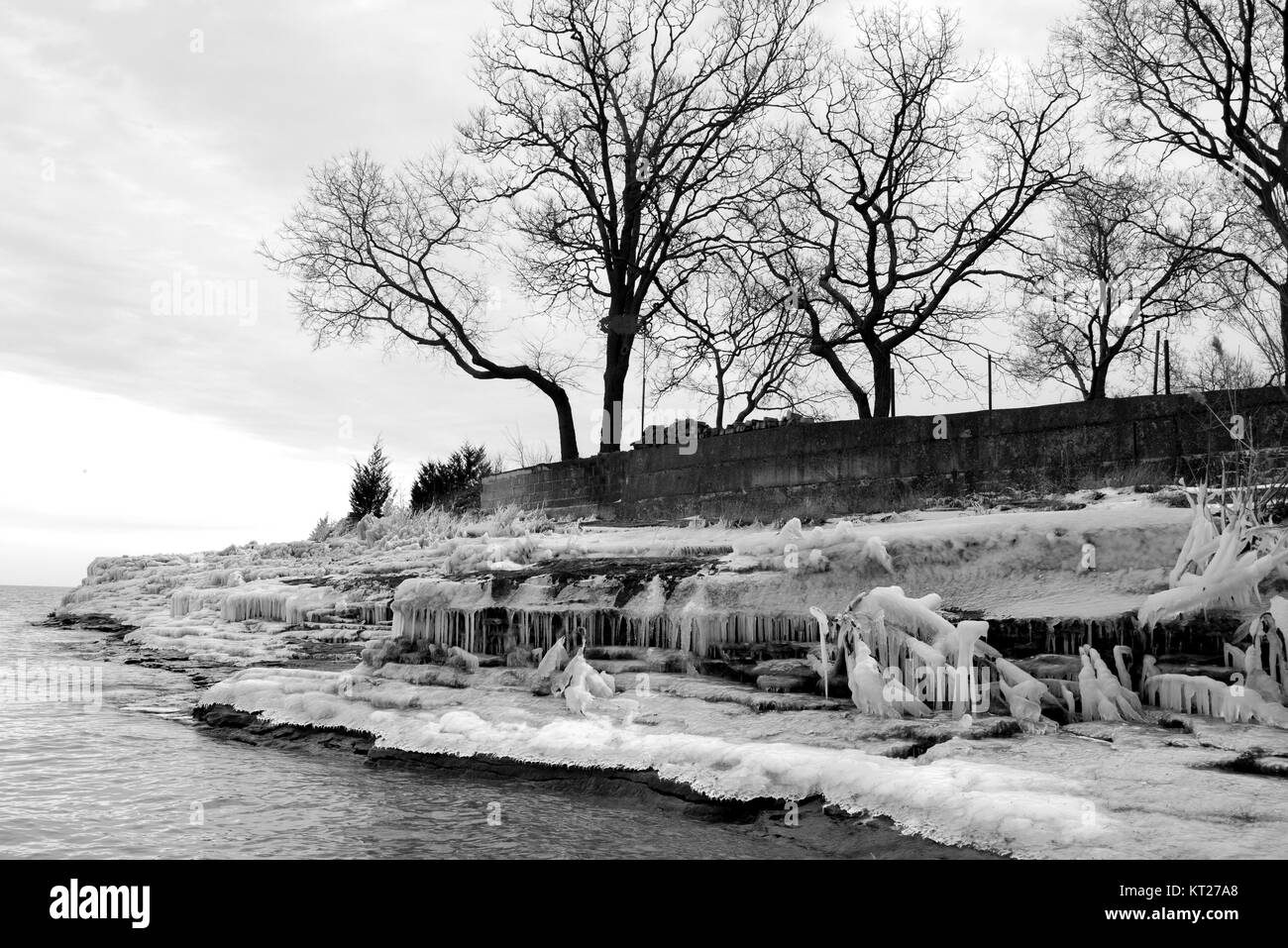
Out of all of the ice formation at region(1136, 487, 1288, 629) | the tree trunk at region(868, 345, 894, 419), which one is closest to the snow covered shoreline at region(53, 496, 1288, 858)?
the ice formation at region(1136, 487, 1288, 629)

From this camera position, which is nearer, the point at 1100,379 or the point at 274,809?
the point at 274,809

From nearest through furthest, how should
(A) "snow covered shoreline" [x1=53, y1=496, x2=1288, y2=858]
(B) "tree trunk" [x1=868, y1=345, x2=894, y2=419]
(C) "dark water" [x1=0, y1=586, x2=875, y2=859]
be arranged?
1. (A) "snow covered shoreline" [x1=53, y1=496, x2=1288, y2=858]
2. (C) "dark water" [x1=0, y1=586, x2=875, y2=859]
3. (B) "tree trunk" [x1=868, y1=345, x2=894, y2=419]

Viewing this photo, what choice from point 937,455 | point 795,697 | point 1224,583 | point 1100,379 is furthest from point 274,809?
point 1100,379

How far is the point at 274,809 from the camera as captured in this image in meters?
4.75

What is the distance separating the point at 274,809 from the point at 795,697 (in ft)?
10.2

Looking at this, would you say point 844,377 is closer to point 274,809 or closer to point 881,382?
point 881,382

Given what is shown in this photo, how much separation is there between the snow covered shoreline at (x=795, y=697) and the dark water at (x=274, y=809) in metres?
0.41

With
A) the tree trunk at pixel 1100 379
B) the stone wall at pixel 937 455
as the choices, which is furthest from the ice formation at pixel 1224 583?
the tree trunk at pixel 1100 379

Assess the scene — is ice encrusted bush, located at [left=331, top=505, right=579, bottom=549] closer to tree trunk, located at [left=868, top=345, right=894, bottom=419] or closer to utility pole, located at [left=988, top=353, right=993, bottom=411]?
tree trunk, located at [left=868, top=345, right=894, bottom=419]

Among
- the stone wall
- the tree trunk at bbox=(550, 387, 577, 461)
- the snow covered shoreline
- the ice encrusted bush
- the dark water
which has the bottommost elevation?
the dark water

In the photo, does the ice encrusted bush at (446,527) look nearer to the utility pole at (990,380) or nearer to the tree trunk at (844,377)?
the tree trunk at (844,377)

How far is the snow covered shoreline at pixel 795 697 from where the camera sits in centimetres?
400

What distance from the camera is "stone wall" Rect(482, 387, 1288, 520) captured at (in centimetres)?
1133

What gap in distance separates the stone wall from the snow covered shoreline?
1.77 meters
